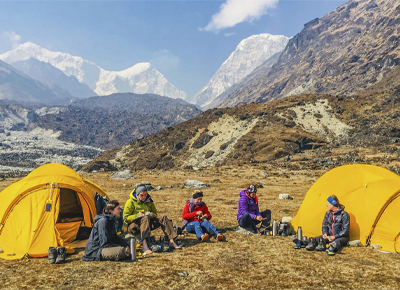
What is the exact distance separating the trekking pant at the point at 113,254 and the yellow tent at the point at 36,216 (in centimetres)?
211

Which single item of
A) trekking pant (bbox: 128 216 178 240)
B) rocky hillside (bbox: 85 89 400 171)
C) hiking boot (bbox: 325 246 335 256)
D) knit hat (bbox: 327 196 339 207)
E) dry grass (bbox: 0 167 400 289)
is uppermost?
rocky hillside (bbox: 85 89 400 171)

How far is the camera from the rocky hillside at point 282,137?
54156 mm

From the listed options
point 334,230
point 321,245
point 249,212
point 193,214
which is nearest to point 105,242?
point 193,214

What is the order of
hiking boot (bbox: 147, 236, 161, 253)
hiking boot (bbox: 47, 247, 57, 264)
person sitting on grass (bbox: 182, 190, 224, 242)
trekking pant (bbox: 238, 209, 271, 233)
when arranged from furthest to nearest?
trekking pant (bbox: 238, 209, 271, 233)
person sitting on grass (bbox: 182, 190, 224, 242)
hiking boot (bbox: 147, 236, 161, 253)
hiking boot (bbox: 47, 247, 57, 264)

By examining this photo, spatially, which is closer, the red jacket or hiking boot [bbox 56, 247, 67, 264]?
hiking boot [bbox 56, 247, 67, 264]

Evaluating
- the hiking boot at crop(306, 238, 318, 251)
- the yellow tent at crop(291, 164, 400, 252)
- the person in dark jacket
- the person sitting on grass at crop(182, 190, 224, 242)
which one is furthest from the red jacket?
the yellow tent at crop(291, 164, 400, 252)

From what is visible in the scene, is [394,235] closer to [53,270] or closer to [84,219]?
[53,270]

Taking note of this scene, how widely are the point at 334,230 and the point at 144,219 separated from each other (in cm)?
620

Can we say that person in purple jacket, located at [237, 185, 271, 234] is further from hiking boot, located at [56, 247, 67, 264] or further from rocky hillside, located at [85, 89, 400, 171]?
rocky hillside, located at [85, 89, 400, 171]

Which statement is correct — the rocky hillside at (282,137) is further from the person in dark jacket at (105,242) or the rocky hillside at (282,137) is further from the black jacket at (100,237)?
the black jacket at (100,237)

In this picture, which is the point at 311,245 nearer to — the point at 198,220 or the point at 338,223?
the point at 338,223

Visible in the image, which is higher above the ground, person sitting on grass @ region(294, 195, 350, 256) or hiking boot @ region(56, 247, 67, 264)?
person sitting on grass @ region(294, 195, 350, 256)

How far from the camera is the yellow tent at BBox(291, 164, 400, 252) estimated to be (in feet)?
29.4

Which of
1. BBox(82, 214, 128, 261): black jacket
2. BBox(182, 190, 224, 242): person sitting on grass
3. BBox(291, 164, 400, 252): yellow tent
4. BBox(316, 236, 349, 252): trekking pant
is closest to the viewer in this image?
BBox(82, 214, 128, 261): black jacket
